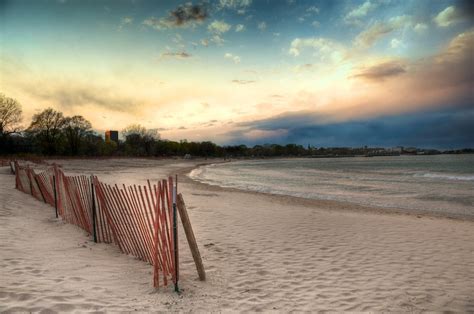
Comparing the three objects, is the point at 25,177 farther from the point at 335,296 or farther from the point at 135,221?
the point at 335,296

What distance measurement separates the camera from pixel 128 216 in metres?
6.72

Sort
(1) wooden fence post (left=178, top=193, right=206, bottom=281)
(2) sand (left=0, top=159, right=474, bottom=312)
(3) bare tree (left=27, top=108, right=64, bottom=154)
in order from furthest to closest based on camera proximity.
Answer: (3) bare tree (left=27, top=108, right=64, bottom=154), (1) wooden fence post (left=178, top=193, right=206, bottom=281), (2) sand (left=0, top=159, right=474, bottom=312)

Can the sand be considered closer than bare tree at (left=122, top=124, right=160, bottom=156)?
Yes

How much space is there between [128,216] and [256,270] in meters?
3.05

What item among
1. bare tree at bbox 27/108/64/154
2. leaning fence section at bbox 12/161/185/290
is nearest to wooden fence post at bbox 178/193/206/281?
leaning fence section at bbox 12/161/185/290

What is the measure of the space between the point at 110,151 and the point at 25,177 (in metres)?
105

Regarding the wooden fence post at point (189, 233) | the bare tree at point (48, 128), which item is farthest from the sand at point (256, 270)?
the bare tree at point (48, 128)

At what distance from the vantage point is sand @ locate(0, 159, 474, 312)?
4859 mm

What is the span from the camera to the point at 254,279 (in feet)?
19.8

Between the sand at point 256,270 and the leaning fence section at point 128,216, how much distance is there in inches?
11.9

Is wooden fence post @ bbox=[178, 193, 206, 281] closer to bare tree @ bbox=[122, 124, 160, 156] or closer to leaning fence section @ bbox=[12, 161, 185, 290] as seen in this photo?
leaning fence section @ bbox=[12, 161, 185, 290]

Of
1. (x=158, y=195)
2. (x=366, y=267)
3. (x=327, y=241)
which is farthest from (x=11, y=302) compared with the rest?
(x=327, y=241)

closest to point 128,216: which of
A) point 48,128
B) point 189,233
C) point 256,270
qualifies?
point 189,233

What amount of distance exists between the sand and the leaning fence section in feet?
0.99
